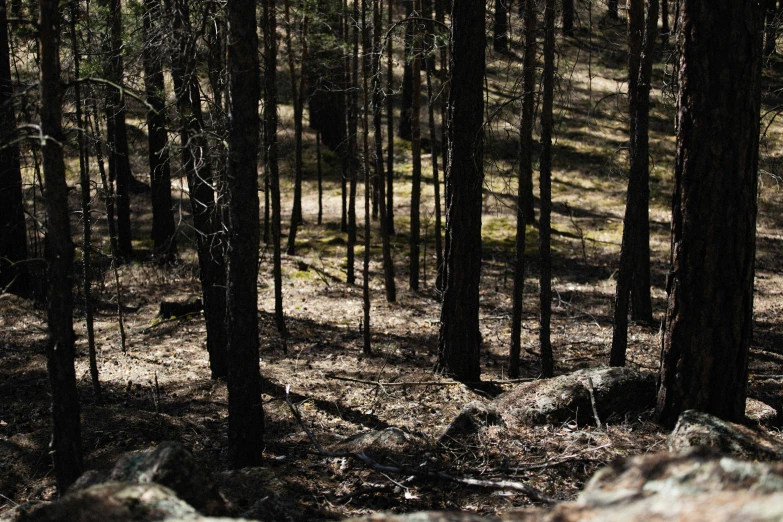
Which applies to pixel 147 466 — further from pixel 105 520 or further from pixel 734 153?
pixel 734 153

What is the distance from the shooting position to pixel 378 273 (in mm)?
19062

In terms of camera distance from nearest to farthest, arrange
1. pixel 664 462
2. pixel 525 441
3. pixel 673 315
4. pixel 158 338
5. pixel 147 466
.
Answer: pixel 664 462, pixel 147 466, pixel 673 315, pixel 525 441, pixel 158 338

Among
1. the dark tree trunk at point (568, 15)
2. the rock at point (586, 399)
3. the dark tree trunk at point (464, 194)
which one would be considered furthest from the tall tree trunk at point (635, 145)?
the rock at point (586, 399)

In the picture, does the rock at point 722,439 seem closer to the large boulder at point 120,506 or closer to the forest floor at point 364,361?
the forest floor at point 364,361

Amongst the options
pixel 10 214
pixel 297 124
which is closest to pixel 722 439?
pixel 297 124

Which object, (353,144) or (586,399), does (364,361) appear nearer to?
(353,144)

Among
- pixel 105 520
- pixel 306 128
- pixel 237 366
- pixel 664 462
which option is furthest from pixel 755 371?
pixel 306 128

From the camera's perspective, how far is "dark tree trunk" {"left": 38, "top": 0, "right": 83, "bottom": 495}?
5473 millimetres

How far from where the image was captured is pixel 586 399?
692 cm

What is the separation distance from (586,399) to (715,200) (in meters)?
2.56

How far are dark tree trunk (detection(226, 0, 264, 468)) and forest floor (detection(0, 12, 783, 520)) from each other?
0.51m

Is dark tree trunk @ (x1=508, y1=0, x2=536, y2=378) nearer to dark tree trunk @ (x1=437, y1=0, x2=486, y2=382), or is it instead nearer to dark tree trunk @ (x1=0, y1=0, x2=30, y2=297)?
dark tree trunk @ (x1=437, y1=0, x2=486, y2=382)

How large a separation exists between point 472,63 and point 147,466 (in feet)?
23.7

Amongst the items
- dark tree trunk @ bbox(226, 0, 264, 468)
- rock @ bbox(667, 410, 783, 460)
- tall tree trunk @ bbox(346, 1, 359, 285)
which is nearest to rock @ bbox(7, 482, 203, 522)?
dark tree trunk @ bbox(226, 0, 264, 468)
